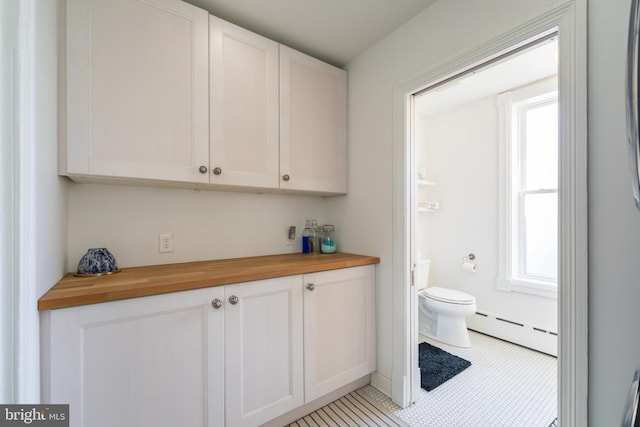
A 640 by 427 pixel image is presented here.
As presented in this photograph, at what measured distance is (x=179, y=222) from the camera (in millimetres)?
1633

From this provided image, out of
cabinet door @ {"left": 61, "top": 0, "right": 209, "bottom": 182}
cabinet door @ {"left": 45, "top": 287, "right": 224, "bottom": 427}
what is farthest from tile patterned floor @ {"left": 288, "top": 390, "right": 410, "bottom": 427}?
cabinet door @ {"left": 61, "top": 0, "right": 209, "bottom": 182}

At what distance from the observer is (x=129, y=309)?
1019 millimetres

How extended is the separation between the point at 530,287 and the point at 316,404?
208cm

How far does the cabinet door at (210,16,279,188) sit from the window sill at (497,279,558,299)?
2322 millimetres

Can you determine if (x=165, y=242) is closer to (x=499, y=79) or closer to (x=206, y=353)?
(x=206, y=353)

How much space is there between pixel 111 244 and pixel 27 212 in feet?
2.58

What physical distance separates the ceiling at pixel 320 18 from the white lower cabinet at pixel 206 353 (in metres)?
1.50

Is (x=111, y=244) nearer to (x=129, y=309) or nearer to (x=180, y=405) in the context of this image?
(x=129, y=309)

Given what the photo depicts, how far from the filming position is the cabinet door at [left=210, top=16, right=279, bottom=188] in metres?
1.48

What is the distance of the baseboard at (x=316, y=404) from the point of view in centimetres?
145

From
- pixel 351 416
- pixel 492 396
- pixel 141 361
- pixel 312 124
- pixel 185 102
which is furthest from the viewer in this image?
pixel 312 124

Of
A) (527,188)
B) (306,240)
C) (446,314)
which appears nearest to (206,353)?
(306,240)

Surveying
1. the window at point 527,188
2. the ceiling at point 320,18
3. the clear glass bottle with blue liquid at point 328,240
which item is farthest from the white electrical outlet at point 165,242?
the window at point 527,188

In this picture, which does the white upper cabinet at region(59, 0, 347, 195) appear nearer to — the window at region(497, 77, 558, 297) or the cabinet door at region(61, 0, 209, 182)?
the cabinet door at region(61, 0, 209, 182)
